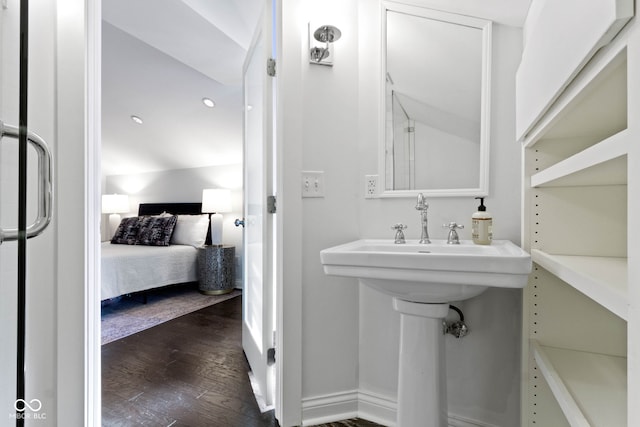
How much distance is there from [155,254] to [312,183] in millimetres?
2714

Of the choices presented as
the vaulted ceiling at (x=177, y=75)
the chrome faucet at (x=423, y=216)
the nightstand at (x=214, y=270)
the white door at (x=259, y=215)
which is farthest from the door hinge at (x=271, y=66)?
the nightstand at (x=214, y=270)

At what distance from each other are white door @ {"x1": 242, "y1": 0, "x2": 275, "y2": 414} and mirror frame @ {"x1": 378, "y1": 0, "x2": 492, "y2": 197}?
0.54m

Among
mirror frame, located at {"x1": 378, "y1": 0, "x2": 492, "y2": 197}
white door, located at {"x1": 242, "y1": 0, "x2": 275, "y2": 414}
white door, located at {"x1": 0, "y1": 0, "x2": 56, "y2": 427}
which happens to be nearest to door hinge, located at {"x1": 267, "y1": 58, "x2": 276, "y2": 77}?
white door, located at {"x1": 242, "y1": 0, "x2": 275, "y2": 414}

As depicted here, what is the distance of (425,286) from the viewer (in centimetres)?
90

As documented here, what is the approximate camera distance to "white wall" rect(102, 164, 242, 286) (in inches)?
157

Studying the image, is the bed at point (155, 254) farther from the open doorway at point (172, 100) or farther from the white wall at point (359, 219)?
the white wall at point (359, 219)

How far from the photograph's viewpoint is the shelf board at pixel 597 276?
478 millimetres

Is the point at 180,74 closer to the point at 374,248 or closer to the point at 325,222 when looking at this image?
the point at 325,222

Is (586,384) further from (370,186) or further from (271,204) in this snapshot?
(271,204)

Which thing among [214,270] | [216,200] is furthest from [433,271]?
[216,200]

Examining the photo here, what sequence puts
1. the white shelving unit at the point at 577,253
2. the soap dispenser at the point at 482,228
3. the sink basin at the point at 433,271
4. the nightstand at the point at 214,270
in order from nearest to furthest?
the white shelving unit at the point at 577,253 → the sink basin at the point at 433,271 → the soap dispenser at the point at 482,228 → the nightstand at the point at 214,270

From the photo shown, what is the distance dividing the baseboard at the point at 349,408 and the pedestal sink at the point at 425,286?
1.11 feet

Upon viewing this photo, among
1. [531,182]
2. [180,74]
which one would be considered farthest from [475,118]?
A: [180,74]

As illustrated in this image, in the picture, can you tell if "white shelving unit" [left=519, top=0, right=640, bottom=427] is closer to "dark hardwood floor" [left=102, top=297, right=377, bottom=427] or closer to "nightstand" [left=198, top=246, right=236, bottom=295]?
"dark hardwood floor" [left=102, top=297, right=377, bottom=427]
